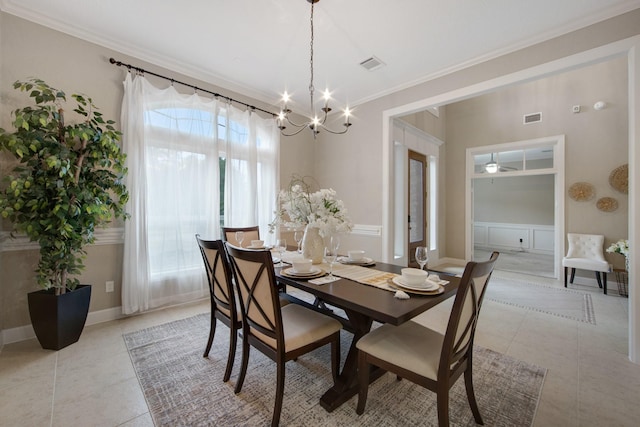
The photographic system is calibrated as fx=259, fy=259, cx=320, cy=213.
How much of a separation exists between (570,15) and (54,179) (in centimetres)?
463

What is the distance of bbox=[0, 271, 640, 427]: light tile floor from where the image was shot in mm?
1521

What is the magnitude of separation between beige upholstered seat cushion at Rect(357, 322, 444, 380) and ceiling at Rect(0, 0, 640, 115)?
8.55ft

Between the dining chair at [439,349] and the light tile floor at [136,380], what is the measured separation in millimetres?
741

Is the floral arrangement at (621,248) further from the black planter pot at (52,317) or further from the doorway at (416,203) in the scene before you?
the black planter pot at (52,317)

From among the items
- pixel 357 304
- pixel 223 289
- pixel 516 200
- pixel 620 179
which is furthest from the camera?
pixel 516 200

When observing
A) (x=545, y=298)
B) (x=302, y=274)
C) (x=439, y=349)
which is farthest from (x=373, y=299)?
(x=545, y=298)

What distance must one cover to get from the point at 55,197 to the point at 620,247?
6.52 metres

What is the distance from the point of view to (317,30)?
8.38ft

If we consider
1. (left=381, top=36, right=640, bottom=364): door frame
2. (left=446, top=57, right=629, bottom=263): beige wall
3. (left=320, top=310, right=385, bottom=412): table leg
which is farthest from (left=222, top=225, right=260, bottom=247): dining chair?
(left=446, top=57, right=629, bottom=263): beige wall

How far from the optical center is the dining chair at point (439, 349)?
1.19m

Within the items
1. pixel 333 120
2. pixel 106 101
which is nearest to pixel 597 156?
pixel 333 120

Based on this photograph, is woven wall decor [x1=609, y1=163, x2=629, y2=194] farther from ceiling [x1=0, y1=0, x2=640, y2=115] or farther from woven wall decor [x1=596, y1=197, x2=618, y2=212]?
ceiling [x1=0, y1=0, x2=640, y2=115]

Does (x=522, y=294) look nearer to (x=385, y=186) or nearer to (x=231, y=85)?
(x=385, y=186)

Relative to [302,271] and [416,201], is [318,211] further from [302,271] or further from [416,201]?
[416,201]
